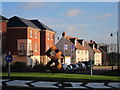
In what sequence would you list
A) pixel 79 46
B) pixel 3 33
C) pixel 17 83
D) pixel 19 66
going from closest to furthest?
pixel 17 83 < pixel 19 66 < pixel 3 33 < pixel 79 46

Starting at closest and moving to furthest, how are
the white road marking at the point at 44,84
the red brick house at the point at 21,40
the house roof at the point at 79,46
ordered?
the white road marking at the point at 44,84
the red brick house at the point at 21,40
the house roof at the point at 79,46

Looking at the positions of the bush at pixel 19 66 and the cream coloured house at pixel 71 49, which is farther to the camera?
the cream coloured house at pixel 71 49

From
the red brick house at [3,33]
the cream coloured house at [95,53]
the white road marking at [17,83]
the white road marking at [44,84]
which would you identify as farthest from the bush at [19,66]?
the cream coloured house at [95,53]

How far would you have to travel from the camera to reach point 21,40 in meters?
43.0

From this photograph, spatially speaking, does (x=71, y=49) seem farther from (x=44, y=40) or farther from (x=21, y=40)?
(x=21, y=40)

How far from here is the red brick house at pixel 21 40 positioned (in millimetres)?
42625

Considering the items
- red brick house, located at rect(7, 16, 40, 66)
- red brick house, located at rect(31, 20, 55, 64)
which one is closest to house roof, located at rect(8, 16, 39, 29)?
red brick house, located at rect(7, 16, 40, 66)

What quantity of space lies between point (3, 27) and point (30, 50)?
20.6 ft

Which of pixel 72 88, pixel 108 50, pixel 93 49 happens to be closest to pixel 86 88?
pixel 72 88

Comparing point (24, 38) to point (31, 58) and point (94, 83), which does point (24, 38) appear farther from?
point (94, 83)

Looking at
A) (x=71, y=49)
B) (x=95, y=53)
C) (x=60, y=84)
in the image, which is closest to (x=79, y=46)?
(x=71, y=49)

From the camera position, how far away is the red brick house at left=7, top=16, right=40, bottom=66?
42625 millimetres

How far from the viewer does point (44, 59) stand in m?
47.2

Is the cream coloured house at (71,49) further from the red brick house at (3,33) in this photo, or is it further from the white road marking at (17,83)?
the white road marking at (17,83)
